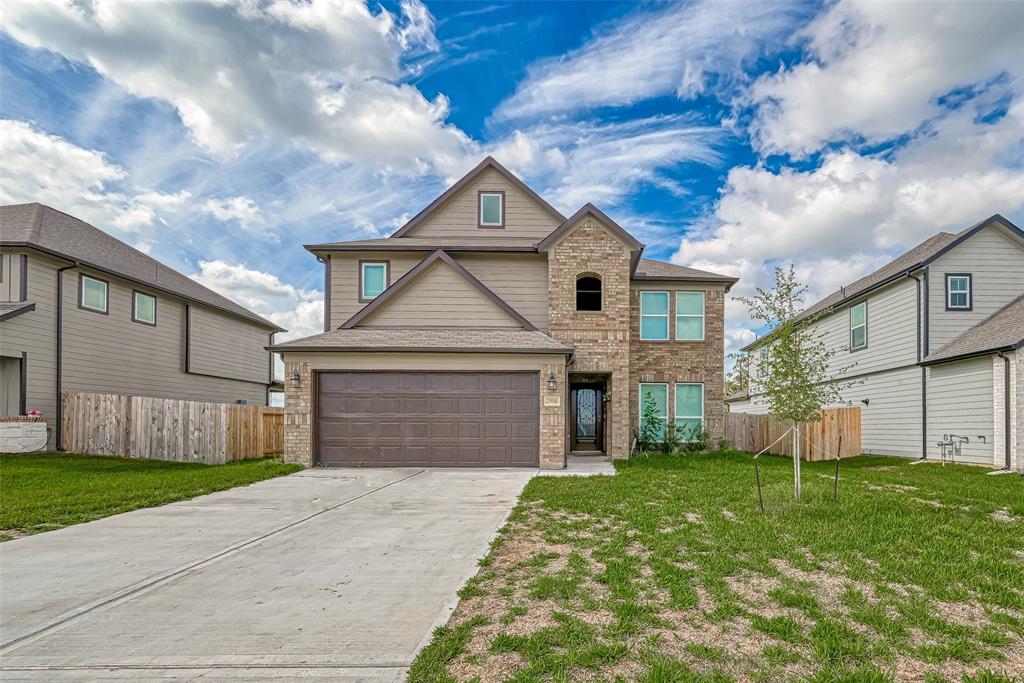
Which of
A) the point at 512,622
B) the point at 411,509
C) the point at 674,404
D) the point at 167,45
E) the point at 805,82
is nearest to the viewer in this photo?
the point at 512,622

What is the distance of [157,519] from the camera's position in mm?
8086

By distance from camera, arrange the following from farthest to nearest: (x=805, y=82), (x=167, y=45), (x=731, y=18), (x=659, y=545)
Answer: (x=805, y=82), (x=731, y=18), (x=167, y=45), (x=659, y=545)

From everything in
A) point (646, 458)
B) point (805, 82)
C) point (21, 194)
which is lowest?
point (646, 458)

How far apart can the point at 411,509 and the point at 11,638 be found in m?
5.11

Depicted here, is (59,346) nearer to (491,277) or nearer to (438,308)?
(438,308)

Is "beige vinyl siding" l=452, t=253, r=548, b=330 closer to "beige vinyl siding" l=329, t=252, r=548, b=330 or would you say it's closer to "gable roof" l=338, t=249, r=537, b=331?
"beige vinyl siding" l=329, t=252, r=548, b=330

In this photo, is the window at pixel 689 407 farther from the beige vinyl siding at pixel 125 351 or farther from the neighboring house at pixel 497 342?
the beige vinyl siding at pixel 125 351

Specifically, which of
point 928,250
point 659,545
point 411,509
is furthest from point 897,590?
point 928,250

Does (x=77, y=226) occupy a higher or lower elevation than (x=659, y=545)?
higher

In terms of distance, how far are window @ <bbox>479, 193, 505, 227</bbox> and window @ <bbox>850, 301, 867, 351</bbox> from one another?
534 inches

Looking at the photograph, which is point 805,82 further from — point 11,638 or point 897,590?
point 11,638

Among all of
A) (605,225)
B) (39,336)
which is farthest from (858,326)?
(39,336)

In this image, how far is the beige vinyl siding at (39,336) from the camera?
47.8 feet

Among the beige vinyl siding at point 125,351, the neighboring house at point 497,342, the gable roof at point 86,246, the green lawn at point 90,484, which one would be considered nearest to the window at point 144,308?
the beige vinyl siding at point 125,351
